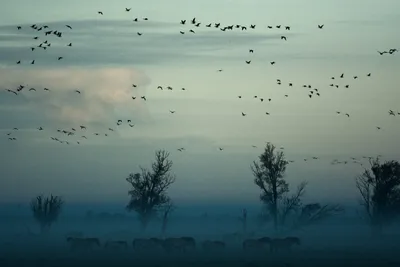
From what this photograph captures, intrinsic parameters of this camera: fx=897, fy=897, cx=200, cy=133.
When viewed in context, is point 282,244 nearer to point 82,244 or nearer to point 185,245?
point 185,245

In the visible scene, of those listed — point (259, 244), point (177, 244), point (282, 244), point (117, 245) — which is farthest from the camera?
point (117, 245)

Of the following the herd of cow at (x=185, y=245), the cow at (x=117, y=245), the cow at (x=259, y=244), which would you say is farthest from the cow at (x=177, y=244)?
the cow at (x=117, y=245)

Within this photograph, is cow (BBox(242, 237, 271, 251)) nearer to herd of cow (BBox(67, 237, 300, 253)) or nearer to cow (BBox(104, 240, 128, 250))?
herd of cow (BBox(67, 237, 300, 253))

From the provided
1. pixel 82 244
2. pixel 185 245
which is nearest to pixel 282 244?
pixel 185 245

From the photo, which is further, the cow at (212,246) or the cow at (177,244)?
the cow at (212,246)

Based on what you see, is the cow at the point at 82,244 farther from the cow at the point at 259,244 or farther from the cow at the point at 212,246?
the cow at the point at 259,244

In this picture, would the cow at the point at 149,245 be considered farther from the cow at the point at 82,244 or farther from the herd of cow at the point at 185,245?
the cow at the point at 82,244

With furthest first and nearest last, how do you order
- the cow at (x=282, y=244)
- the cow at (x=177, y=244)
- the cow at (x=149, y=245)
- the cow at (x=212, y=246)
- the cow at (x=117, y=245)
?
1. the cow at (x=117, y=245)
2. the cow at (x=212, y=246)
3. the cow at (x=149, y=245)
4. the cow at (x=282, y=244)
5. the cow at (x=177, y=244)

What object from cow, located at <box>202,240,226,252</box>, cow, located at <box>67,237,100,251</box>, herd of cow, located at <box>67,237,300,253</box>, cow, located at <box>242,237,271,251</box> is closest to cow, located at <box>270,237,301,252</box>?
herd of cow, located at <box>67,237,300,253</box>

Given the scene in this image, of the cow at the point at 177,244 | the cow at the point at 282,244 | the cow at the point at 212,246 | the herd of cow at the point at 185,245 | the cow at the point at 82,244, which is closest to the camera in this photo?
the cow at the point at 177,244

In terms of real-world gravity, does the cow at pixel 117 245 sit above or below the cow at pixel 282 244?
above

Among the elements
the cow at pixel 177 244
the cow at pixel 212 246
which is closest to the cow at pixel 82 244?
the cow at pixel 177 244

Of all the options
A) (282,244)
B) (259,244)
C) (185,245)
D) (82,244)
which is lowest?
(185,245)

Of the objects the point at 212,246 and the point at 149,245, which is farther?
the point at 212,246
